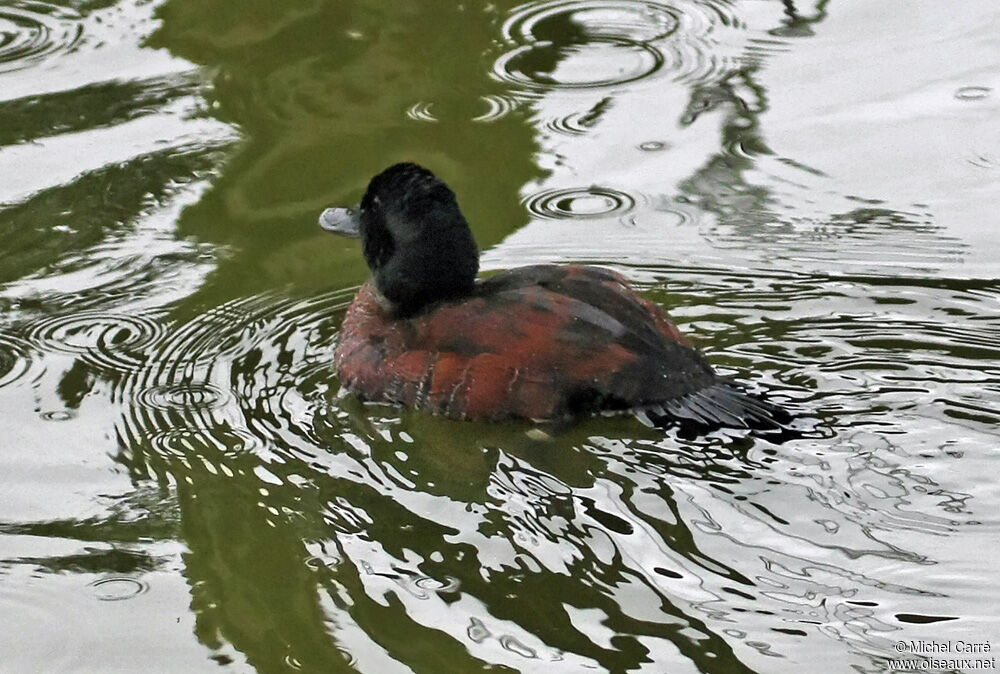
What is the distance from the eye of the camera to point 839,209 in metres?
6.36

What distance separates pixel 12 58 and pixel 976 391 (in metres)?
5.51

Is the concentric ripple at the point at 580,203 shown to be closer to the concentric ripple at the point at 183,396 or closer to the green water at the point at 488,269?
the green water at the point at 488,269

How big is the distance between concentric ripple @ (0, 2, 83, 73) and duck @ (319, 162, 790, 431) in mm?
3432

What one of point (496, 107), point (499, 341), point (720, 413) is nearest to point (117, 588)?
point (499, 341)

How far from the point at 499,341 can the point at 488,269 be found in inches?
48.5

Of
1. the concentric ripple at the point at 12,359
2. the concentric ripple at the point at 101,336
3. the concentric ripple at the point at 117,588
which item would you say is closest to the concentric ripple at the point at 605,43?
the concentric ripple at the point at 101,336

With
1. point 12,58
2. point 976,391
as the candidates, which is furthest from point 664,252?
point 12,58

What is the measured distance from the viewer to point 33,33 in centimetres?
833

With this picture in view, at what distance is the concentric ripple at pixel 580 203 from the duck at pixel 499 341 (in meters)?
1.25

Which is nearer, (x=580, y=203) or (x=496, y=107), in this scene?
(x=580, y=203)

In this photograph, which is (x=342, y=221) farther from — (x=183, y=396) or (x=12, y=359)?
(x=12, y=359)

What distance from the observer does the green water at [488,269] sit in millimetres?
3918

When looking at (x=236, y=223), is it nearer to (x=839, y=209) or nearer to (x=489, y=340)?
(x=489, y=340)

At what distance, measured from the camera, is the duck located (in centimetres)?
486
